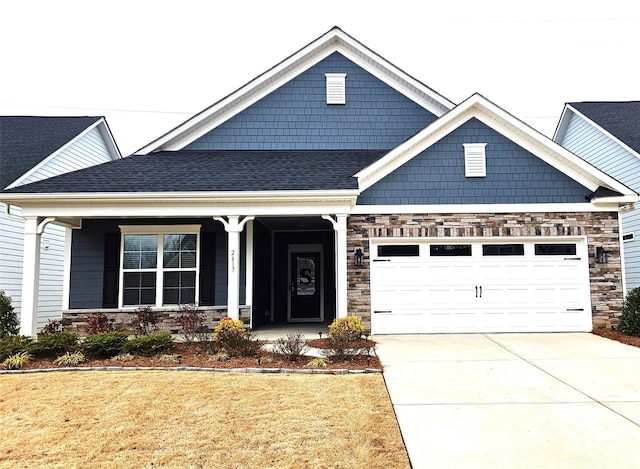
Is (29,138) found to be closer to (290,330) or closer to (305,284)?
(305,284)

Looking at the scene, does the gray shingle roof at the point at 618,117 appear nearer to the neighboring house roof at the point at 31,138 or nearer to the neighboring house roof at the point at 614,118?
the neighboring house roof at the point at 614,118

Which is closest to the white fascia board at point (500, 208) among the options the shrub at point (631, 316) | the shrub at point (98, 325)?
the shrub at point (631, 316)

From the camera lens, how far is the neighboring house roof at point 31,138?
1429 centimetres

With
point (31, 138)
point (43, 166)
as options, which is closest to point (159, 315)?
point (43, 166)

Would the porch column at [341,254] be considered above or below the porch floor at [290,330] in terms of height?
above

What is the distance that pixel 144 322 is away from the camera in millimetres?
10922

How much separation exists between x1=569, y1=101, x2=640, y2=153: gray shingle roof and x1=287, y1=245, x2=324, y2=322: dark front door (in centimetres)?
995

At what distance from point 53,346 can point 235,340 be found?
113 inches

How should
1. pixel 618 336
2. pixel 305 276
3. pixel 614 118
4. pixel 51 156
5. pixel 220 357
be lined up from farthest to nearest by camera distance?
1. pixel 614 118
2. pixel 51 156
3. pixel 305 276
4. pixel 618 336
5. pixel 220 357

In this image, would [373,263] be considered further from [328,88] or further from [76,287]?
[76,287]

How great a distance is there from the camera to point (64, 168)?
52.3 ft

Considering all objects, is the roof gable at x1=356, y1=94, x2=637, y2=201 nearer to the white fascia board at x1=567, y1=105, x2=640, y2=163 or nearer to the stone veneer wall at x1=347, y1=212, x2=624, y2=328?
the stone veneer wall at x1=347, y1=212, x2=624, y2=328

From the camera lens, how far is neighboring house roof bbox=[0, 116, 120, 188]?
1429 centimetres

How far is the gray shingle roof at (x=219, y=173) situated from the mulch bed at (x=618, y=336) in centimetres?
602
